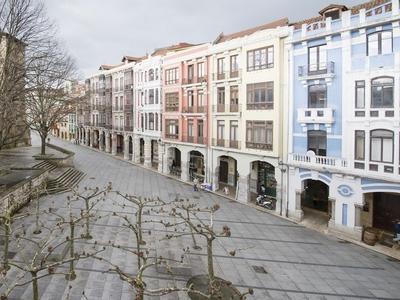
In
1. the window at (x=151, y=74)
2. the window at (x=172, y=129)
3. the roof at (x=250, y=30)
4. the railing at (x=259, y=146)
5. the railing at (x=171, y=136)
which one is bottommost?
the railing at (x=259, y=146)

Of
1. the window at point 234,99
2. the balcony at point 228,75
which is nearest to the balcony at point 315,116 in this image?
the window at point 234,99

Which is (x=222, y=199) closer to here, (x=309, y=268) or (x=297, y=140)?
(x=297, y=140)

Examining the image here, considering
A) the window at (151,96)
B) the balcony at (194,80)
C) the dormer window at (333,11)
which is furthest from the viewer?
the window at (151,96)

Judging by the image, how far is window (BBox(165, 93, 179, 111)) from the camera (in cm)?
3956

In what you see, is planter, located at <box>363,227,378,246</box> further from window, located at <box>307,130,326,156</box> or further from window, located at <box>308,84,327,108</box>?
window, located at <box>308,84,327,108</box>

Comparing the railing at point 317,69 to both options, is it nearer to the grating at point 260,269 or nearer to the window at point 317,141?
the window at point 317,141

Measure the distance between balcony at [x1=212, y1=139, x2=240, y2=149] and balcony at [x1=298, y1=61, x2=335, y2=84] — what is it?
334 inches

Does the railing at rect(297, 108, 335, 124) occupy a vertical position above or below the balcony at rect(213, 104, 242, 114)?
below

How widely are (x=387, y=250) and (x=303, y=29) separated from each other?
15.9 meters

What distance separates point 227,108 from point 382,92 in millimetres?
13801

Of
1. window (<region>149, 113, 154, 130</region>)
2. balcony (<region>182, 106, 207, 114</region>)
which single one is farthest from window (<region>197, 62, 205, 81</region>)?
window (<region>149, 113, 154, 130</region>)

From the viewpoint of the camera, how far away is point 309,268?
57.3 feet

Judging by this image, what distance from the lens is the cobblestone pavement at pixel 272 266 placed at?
14109mm

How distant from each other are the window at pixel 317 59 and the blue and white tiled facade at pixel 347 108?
0.07 metres
